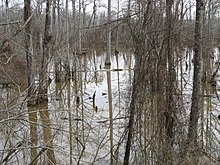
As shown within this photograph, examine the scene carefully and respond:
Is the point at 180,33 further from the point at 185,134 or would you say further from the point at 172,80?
the point at 185,134

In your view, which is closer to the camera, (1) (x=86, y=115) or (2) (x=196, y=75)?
(2) (x=196, y=75)

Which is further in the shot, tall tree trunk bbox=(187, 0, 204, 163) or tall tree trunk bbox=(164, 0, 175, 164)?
tall tree trunk bbox=(187, 0, 204, 163)

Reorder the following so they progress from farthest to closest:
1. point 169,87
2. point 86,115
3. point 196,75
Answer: point 86,115
point 196,75
point 169,87

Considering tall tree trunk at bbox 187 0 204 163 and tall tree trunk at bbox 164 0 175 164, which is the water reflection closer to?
tall tree trunk at bbox 164 0 175 164

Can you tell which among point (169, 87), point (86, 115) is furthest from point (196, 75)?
point (86, 115)

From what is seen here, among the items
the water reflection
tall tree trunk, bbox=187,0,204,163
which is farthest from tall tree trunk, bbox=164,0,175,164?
the water reflection

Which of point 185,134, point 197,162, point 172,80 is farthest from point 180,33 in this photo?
point 197,162

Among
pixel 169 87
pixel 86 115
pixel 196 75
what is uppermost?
pixel 196 75

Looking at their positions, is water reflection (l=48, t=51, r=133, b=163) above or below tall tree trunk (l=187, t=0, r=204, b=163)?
below

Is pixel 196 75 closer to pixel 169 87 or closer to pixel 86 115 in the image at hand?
pixel 169 87

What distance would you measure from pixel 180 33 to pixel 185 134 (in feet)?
5.97

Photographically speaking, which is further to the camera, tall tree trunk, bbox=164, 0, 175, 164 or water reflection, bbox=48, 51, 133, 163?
water reflection, bbox=48, 51, 133, 163

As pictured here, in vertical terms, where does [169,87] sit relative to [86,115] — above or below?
above

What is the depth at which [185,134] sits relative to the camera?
576 centimetres
